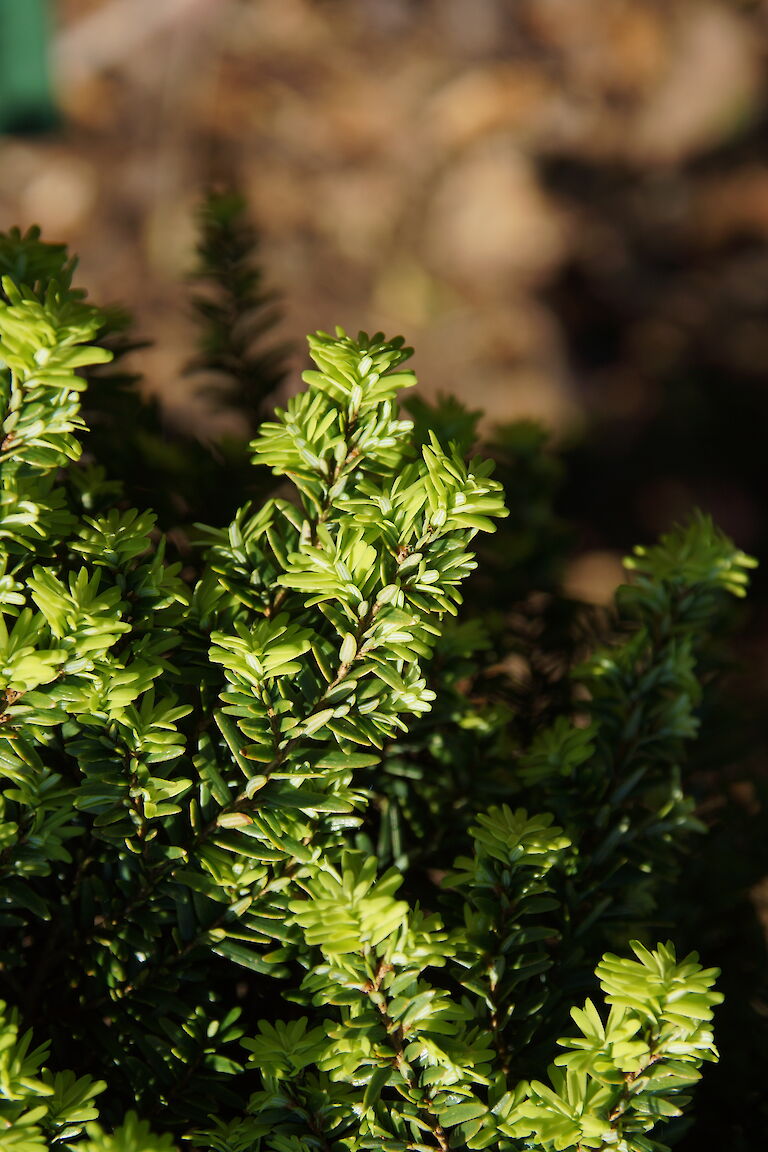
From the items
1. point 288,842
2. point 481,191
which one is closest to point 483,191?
point 481,191

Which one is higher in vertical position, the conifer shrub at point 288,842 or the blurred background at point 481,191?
the blurred background at point 481,191

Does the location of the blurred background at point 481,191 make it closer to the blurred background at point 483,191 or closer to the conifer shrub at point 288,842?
the blurred background at point 483,191

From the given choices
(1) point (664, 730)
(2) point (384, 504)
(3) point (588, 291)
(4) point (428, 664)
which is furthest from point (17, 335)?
(3) point (588, 291)

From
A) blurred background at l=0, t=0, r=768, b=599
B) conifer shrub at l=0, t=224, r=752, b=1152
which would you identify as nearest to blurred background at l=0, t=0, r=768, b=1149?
blurred background at l=0, t=0, r=768, b=599

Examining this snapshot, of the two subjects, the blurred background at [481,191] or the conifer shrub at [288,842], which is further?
the blurred background at [481,191]

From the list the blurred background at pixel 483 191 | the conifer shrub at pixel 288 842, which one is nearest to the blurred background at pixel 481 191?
the blurred background at pixel 483 191

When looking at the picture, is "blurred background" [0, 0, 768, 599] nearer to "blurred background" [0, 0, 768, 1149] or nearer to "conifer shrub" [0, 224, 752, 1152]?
"blurred background" [0, 0, 768, 1149]
